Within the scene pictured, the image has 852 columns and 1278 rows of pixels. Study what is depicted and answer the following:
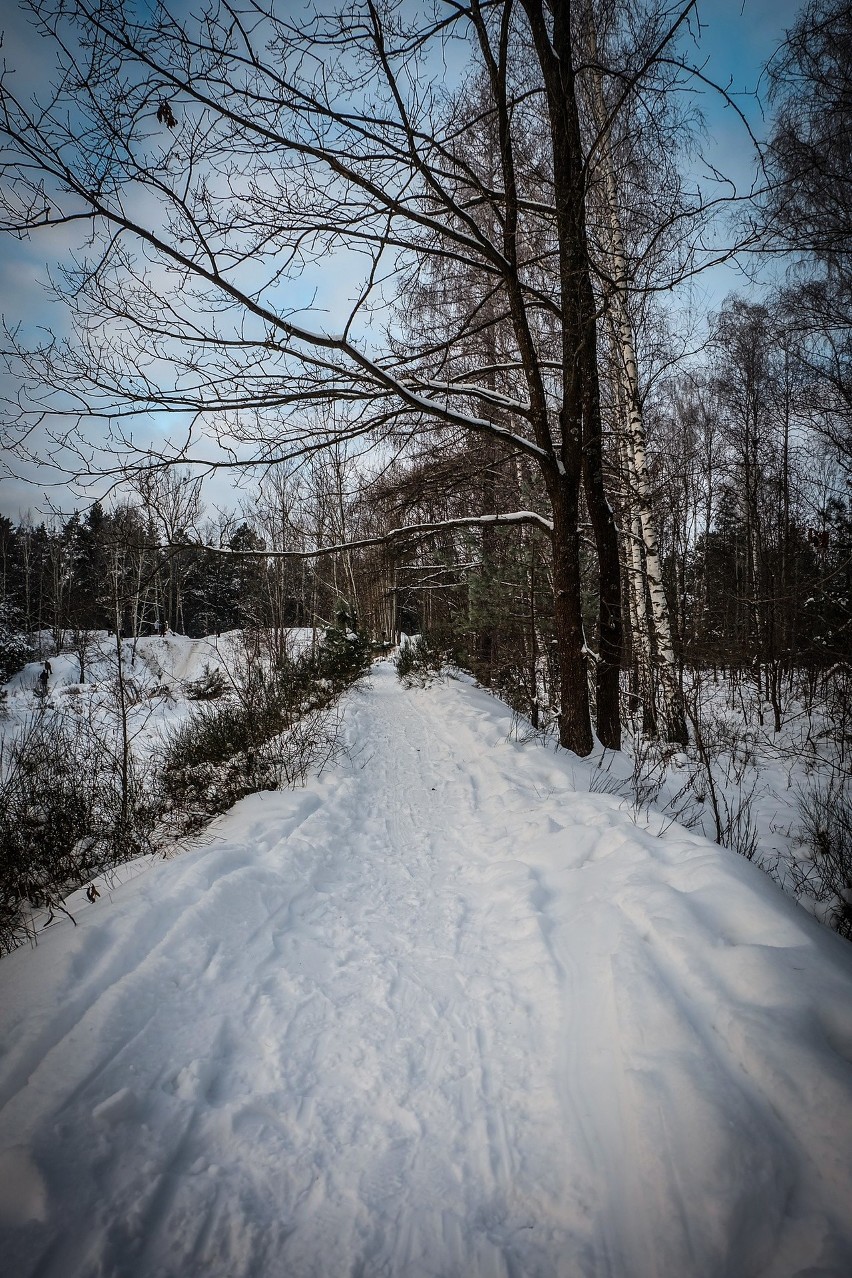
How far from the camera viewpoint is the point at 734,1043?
1.52 m

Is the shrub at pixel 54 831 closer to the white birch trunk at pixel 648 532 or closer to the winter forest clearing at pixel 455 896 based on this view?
the winter forest clearing at pixel 455 896

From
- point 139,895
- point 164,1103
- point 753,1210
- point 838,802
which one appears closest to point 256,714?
point 139,895

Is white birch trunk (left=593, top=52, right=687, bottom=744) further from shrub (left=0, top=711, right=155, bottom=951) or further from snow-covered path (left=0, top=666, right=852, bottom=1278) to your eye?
shrub (left=0, top=711, right=155, bottom=951)

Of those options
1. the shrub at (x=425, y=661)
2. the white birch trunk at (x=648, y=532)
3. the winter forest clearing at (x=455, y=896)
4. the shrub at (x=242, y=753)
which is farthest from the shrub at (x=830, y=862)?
the shrub at (x=425, y=661)

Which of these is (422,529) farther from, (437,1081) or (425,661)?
(425,661)

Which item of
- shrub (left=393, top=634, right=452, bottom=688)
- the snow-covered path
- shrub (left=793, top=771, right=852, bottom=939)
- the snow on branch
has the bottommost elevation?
shrub (left=793, top=771, right=852, bottom=939)

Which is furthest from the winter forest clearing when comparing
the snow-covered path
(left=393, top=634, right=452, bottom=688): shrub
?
(left=393, top=634, right=452, bottom=688): shrub

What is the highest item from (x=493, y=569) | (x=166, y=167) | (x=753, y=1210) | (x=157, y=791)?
(x=166, y=167)

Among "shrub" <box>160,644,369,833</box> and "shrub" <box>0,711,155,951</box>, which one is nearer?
"shrub" <box>0,711,155,951</box>

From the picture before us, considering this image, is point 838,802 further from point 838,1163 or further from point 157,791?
point 157,791

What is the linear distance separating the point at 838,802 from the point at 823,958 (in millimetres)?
3981

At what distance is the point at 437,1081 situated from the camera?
1778 millimetres

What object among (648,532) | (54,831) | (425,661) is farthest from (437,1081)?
(425,661)

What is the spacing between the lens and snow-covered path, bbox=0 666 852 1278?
1228 mm
